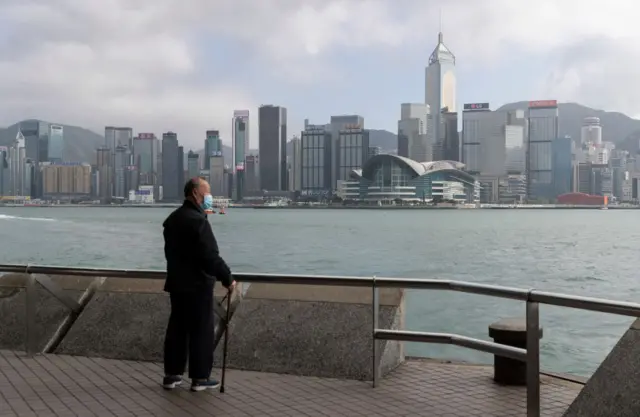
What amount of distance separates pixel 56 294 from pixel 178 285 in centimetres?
264

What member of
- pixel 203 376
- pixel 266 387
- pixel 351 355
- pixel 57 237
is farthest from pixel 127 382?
pixel 57 237

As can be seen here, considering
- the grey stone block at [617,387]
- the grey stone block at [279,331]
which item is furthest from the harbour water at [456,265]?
the grey stone block at [617,387]

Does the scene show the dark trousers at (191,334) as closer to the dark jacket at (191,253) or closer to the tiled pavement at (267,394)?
the dark jacket at (191,253)

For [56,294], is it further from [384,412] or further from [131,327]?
[384,412]

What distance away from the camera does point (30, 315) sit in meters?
7.80

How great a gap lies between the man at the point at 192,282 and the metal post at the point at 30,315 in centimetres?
215

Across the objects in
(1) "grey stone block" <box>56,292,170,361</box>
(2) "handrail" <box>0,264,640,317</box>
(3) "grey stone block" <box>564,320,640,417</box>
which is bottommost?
(1) "grey stone block" <box>56,292,170,361</box>

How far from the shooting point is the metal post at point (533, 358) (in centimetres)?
518

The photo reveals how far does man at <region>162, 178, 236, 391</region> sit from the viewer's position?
20.1 feet

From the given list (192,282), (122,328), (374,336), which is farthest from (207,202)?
(122,328)

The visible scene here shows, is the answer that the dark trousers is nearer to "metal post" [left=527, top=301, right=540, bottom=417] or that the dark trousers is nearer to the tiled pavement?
the tiled pavement

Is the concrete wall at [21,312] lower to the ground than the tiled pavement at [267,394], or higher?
higher

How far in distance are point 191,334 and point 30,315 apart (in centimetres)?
252

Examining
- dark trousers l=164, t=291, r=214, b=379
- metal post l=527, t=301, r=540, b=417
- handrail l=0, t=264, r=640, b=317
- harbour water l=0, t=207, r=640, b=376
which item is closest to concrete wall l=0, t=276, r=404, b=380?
handrail l=0, t=264, r=640, b=317
